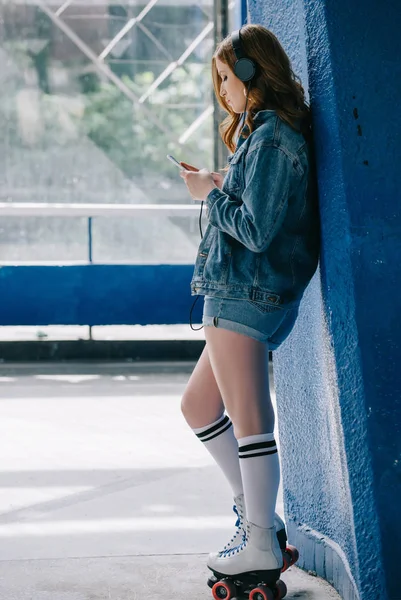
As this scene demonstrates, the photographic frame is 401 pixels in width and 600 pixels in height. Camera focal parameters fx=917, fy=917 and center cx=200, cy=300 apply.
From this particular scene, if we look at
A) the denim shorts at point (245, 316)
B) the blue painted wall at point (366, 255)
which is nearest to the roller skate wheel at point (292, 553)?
the blue painted wall at point (366, 255)

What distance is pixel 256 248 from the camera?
1895mm

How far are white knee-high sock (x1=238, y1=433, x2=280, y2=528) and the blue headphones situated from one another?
0.78 meters

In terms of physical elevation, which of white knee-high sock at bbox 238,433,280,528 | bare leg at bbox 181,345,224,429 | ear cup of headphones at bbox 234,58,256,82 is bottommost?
white knee-high sock at bbox 238,433,280,528

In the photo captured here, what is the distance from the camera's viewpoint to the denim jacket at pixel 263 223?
189 cm

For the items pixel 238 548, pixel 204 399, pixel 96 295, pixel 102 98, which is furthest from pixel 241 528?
pixel 102 98

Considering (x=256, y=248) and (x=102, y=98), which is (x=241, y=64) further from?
(x=102, y=98)

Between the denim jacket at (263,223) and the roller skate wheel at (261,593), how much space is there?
634 mm

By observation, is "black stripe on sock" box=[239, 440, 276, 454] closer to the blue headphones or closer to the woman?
the woman

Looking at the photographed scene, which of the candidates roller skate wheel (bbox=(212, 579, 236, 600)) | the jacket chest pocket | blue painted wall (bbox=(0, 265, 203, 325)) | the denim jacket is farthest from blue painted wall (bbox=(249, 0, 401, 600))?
blue painted wall (bbox=(0, 265, 203, 325))

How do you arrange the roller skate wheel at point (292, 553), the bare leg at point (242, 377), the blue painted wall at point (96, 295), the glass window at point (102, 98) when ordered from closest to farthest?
the bare leg at point (242, 377) < the roller skate wheel at point (292, 553) < the blue painted wall at point (96, 295) < the glass window at point (102, 98)

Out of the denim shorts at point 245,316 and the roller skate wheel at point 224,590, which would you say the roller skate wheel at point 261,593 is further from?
the denim shorts at point 245,316

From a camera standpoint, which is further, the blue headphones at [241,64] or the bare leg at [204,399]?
the bare leg at [204,399]

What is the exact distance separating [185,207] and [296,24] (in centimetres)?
445

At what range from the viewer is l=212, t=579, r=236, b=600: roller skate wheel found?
2115mm
